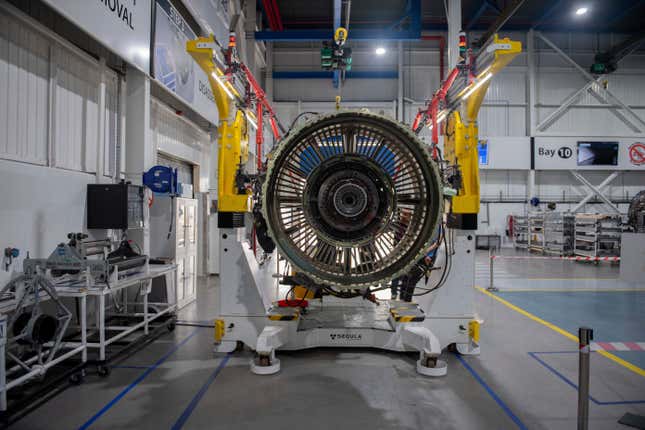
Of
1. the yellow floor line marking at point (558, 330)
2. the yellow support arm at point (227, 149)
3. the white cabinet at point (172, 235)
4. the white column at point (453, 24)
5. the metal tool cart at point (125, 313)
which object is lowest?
the yellow floor line marking at point (558, 330)

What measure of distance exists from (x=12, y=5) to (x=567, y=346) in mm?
5449

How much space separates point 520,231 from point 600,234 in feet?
11.1

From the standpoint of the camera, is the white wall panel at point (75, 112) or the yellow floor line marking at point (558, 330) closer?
the yellow floor line marking at point (558, 330)

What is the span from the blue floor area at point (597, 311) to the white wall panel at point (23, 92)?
527 cm

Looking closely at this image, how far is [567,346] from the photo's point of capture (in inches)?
132

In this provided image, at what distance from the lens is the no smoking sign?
41.4ft

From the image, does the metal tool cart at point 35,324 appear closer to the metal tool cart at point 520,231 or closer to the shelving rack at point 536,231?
the shelving rack at point 536,231

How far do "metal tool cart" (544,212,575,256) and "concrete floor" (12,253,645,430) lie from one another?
24.4 feet

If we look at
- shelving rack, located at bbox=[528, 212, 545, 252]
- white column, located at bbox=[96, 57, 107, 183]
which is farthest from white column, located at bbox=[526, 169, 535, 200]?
white column, located at bbox=[96, 57, 107, 183]

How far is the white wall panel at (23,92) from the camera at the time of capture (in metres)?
2.88

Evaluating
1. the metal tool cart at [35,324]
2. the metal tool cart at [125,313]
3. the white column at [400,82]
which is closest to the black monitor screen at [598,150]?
the white column at [400,82]

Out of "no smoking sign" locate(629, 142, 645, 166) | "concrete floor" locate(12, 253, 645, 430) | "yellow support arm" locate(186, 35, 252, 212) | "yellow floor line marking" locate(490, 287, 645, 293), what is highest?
"no smoking sign" locate(629, 142, 645, 166)

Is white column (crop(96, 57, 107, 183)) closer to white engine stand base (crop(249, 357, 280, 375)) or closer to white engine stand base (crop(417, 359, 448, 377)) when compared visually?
white engine stand base (crop(249, 357, 280, 375))

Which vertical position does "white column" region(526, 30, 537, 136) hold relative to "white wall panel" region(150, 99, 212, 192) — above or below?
above
